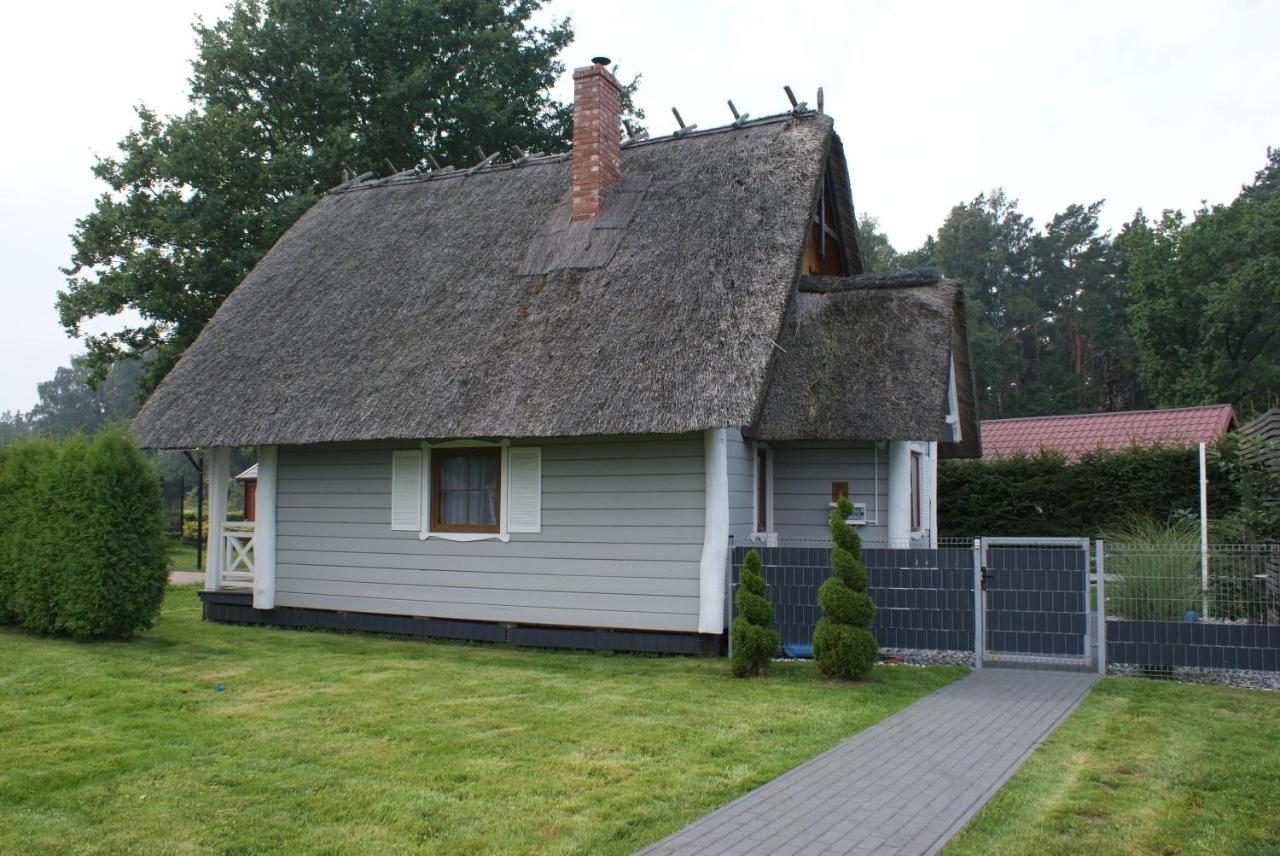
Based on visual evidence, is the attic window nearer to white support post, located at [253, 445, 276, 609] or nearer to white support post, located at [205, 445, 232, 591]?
white support post, located at [253, 445, 276, 609]

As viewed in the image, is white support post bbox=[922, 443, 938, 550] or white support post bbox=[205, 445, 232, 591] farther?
white support post bbox=[922, 443, 938, 550]

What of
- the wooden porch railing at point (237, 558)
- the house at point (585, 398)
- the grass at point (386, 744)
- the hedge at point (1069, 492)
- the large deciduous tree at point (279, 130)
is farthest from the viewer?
the large deciduous tree at point (279, 130)

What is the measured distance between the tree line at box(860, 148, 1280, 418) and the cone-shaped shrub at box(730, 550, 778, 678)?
32.1 m

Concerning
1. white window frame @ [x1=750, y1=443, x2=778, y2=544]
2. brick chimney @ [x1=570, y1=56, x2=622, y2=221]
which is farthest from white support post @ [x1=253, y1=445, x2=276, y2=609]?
white window frame @ [x1=750, y1=443, x2=778, y2=544]

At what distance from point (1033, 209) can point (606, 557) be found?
1961 inches

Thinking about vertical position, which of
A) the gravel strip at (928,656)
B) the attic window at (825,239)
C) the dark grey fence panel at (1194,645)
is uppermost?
the attic window at (825,239)

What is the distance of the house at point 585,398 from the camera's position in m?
10.8

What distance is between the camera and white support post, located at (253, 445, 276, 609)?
44.4ft

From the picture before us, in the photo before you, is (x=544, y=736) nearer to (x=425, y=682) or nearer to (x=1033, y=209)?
(x=425, y=682)

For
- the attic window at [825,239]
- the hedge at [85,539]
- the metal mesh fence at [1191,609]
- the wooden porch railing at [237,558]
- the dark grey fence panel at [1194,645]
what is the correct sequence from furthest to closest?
the wooden porch railing at [237,558], the attic window at [825,239], the hedge at [85,539], the metal mesh fence at [1191,609], the dark grey fence panel at [1194,645]

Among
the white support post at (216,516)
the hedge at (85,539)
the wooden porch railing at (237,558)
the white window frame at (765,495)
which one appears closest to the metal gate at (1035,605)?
the white window frame at (765,495)

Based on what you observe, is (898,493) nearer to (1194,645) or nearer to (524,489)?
(1194,645)

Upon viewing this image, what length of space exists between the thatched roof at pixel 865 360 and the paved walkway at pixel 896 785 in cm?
321

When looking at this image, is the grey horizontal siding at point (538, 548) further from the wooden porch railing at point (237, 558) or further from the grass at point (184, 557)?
the grass at point (184, 557)
